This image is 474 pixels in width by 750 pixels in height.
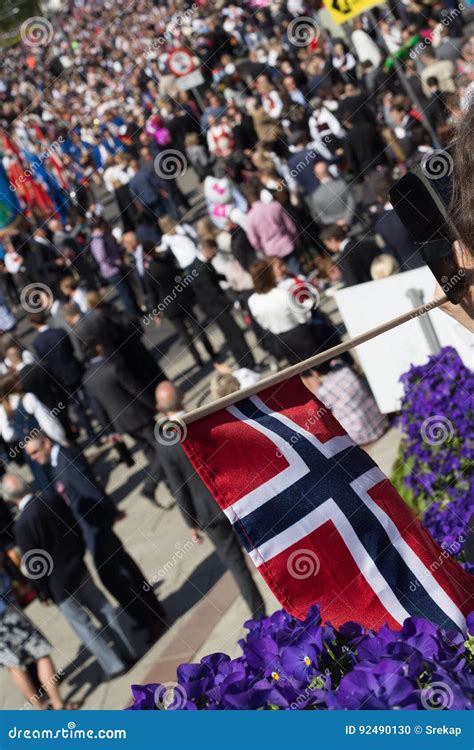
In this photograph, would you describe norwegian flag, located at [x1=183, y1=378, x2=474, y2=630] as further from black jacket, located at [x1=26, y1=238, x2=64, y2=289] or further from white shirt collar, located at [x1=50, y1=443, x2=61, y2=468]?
black jacket, located at [x1=26, y1=238, x2=64, y2=289]

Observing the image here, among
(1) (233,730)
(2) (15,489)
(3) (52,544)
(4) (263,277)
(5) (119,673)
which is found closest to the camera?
(1) (233,730)

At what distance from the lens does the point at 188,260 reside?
37.8ft

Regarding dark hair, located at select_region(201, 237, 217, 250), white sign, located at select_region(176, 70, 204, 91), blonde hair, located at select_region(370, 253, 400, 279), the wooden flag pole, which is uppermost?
white sign, located at select_region(176, 70, 204, 91)

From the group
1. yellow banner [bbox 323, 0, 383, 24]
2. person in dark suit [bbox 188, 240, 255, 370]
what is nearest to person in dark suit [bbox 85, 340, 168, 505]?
person in dark suit [bbox 188, 240, 255, 370]

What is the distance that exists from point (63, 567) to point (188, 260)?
16.8ft

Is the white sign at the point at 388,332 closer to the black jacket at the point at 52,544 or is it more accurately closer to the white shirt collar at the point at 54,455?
the white shirt collar at the point at 54,455

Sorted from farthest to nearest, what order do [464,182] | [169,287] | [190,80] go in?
[190,80] → [169,287] → [464,182]

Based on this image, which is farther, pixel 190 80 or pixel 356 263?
pixel 190 80

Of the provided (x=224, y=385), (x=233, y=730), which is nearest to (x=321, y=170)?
(x=224, y=385)

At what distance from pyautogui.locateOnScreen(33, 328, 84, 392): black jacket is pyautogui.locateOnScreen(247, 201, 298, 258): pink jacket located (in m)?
2.28

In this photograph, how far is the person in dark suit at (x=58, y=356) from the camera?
35.8ft

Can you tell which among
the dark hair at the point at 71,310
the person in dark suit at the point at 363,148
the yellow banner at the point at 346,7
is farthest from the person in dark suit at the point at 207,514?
the person in dark suit at the point at 363,148

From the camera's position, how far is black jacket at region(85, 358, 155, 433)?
375 inches

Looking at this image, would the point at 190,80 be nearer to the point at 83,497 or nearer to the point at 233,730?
the point at 83,497
